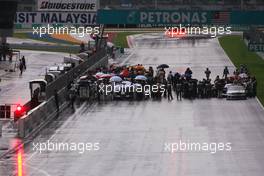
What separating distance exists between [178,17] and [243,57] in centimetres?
2740

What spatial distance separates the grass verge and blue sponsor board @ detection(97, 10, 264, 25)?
440 cm

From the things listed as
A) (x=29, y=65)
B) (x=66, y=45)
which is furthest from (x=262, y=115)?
(x=66, y=45)

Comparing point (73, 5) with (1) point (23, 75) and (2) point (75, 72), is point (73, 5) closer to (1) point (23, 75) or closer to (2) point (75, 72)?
(2) point (75, 72)

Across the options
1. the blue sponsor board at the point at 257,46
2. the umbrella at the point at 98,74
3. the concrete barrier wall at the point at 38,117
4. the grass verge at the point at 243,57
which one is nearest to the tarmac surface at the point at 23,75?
the umbrella at the point at 98,74

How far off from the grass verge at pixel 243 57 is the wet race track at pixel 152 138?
6355 millimetres

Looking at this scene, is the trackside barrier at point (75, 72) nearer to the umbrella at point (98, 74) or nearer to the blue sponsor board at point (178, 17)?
the umbrella at point (98, 74)

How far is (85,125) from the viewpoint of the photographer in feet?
136

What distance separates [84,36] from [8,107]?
83.3 meters

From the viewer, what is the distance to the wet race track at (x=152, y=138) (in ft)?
98.5

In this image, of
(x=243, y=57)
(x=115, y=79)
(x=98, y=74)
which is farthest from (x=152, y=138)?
(x=243, y=57)

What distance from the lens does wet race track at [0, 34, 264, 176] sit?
98.5 feet

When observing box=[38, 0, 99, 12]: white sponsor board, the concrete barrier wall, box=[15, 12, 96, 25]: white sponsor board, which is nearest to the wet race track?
the concrete barrier wall

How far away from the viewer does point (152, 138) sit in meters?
37.1

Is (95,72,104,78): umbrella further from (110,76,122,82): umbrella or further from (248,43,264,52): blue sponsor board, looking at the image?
(248,43,264,52): blue sponsor board
